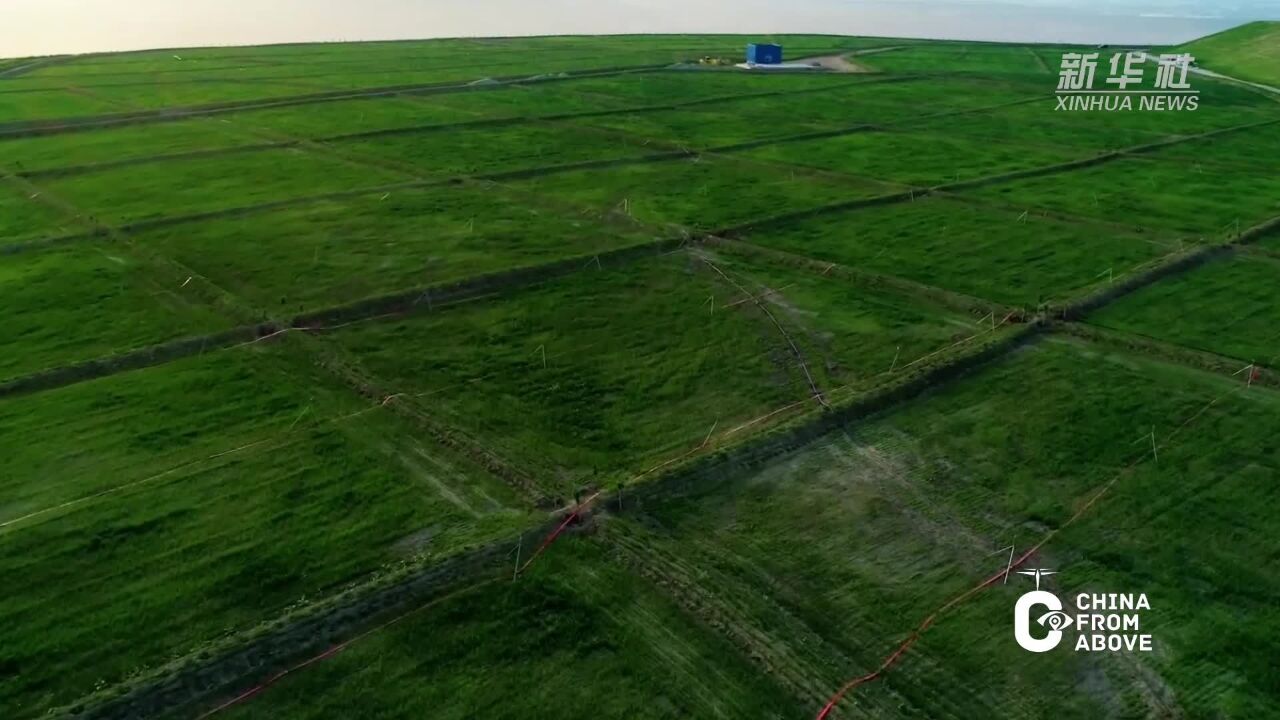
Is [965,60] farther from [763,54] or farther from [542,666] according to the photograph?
[542,666]

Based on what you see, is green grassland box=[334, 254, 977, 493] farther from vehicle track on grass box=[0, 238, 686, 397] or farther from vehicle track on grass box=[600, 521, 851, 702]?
vehicle track on grass box=[600, 521, 851, 702]

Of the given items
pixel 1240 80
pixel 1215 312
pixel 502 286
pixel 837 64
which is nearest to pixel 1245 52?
pixel 1240 80

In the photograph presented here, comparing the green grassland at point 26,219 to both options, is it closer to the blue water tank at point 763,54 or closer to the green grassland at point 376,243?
the green grassland at point 376,243

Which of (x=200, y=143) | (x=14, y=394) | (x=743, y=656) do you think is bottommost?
(x=743, y=656)

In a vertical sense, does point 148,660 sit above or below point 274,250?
below

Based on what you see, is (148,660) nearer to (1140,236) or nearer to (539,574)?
(539,574)

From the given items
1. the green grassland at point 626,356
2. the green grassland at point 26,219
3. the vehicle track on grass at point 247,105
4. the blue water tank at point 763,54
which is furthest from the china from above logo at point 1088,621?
the blue water tank at point 763,54

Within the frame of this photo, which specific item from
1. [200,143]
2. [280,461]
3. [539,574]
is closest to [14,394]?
[280,461]
